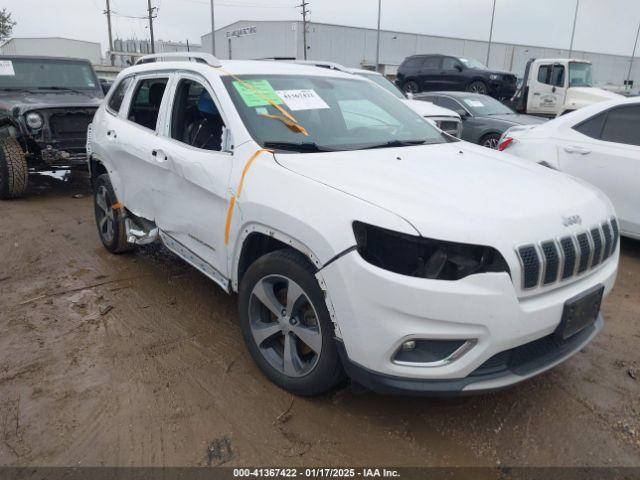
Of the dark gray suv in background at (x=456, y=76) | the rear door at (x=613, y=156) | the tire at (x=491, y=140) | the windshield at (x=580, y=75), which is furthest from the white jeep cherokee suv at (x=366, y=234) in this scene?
the dark gray suv in background at (x=456, y=76)

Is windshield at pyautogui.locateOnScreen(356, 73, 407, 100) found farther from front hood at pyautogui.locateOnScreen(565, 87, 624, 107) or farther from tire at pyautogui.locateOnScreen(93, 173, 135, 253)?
front hood at pyautogui.locateOnScreen(565, 87, 624, 107)

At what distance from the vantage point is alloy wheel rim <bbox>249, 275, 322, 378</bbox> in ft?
8.30

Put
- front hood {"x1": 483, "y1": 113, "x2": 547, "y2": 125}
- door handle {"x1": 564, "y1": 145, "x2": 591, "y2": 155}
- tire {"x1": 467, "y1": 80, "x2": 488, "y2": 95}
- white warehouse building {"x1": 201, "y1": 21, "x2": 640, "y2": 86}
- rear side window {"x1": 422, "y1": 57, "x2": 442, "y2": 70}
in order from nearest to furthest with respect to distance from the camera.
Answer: door handle {"x1": 564, "y1": 145, "x2": 591, "y2": 155}
front hood {"x1": 483, "y1": 113, "x2": 547, "y2": 125}
tire {"x1": 467, "y1": 80, "x2": 488, "y2": 95}
rear side window {"x1": 422, "y1": 57, "x2": 442, "y2": 70}
white warehouse building {"x1": 201, "y1": 21, "x2": 640, "y2": 86}

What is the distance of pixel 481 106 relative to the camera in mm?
10086

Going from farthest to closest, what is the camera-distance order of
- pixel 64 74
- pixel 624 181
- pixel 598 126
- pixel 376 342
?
1. pixel 64 74
2. pixel 598 126
3. pixel 624 181
4. pixel 376 342

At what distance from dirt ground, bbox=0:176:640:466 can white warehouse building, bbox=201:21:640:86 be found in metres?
42.8

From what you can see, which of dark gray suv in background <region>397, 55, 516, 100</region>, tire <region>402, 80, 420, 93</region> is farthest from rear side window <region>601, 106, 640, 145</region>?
tire <region>402, 80, 420, 93</region>

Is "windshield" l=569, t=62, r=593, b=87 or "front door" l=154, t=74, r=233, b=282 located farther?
"windshield" l=569, t=62, r=593, b=87

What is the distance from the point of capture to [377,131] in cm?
341

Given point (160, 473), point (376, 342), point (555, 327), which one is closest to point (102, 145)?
point (160, 473)

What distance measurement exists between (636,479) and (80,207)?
690cm

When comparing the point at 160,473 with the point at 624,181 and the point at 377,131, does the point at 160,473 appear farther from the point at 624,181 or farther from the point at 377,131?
the point at 624,181

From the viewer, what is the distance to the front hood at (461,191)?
2152 mm

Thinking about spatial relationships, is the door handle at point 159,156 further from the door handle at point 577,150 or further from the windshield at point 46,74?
the windshield at point 46,74
